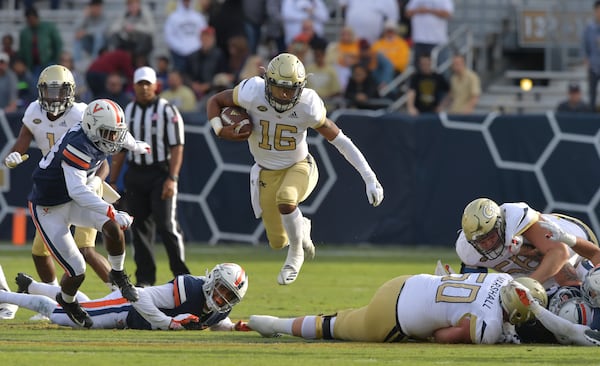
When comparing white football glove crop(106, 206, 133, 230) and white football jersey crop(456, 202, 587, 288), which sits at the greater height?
white football glove crop(106, 206, 133, 230)

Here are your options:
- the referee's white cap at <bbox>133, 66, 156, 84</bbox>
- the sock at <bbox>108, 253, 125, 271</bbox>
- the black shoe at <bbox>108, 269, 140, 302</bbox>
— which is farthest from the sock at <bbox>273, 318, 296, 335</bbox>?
the referee's white cap at <bbox>133, 66, 156, 84</bbox>

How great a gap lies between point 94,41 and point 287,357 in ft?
43.6

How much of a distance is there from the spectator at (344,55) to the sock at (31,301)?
9429 mm

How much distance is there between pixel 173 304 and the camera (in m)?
8.62

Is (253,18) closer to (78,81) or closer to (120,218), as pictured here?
(78,81)

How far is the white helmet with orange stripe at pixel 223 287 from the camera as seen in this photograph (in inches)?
330

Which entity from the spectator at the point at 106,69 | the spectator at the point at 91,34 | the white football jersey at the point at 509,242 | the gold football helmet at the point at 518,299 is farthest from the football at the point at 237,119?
the spectator at the point at 91,34

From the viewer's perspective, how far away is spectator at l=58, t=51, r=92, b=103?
17.4 meters

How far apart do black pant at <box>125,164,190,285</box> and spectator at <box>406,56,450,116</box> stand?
6158mm

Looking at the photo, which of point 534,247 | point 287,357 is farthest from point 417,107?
point 287,357

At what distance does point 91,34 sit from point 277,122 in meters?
10.4

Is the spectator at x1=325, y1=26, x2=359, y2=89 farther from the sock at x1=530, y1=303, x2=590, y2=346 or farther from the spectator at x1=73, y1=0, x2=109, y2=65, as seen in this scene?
the sock at x1=530, y1=303, x2=590, y2=346

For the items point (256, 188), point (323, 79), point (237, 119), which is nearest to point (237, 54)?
point (323, 79)

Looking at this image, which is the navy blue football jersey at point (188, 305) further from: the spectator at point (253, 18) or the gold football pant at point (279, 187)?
the spectator at point (253, 18)
